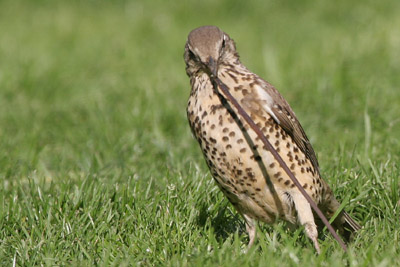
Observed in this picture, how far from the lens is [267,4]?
13.2 m

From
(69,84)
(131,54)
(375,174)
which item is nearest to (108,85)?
(69,84)

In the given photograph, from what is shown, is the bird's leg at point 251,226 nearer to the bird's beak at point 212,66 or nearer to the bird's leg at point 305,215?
the bird's leg at point 305,215

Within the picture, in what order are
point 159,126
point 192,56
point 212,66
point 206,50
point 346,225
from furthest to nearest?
point 159,126
point 346,225
point 192,56
point 206,50
point 212,66

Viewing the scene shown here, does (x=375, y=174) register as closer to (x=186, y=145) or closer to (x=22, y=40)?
(x=186, y=145)

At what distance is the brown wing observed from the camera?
4.57 metres

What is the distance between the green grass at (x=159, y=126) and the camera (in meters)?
4.49

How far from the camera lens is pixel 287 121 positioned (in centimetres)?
463

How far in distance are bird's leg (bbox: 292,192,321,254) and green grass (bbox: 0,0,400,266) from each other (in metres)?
0.11

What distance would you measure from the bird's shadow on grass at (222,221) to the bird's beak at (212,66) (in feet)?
3.21

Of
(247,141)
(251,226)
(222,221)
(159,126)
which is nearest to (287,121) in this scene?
(247,141)

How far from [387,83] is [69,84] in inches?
149

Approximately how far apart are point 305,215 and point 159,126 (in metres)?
3.19

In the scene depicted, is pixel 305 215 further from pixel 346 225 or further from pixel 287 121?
pixel 287 121

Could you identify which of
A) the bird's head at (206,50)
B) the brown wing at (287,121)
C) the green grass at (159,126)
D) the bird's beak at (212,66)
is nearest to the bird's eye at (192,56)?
the bird's head at (206,50)
